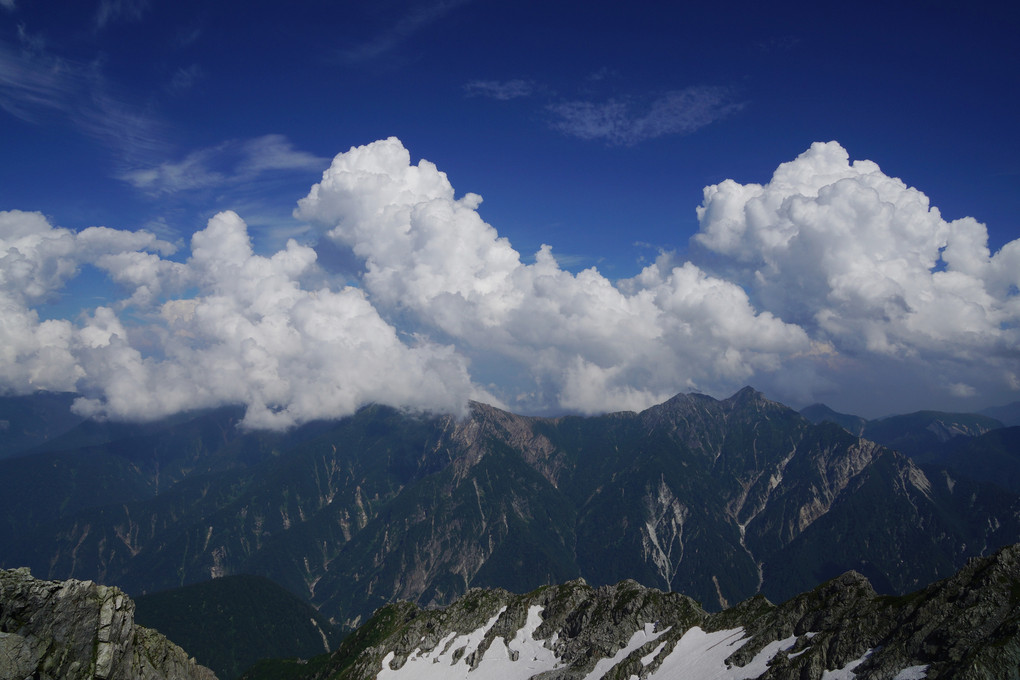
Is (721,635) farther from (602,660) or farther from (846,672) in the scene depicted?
(846,672)

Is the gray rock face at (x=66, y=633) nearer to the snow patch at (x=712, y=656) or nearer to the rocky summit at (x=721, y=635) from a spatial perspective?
the rocky summit at (x=721, y=635)

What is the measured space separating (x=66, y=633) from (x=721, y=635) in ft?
401

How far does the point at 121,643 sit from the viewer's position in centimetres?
8612

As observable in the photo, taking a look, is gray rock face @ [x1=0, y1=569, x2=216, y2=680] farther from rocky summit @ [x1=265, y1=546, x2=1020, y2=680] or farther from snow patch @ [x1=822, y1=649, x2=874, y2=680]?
snow patch @ [x1=822, y1=649, x2=874, y2=680]

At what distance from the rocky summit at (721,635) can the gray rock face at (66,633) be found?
90288mm

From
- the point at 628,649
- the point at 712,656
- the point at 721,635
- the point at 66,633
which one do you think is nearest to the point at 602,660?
the point at 628,649

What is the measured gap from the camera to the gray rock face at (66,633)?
244 feet

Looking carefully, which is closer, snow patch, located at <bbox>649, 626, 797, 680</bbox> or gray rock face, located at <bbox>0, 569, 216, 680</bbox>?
gray rock face, located at <bbox>0, 569, 216, 680</bbox>

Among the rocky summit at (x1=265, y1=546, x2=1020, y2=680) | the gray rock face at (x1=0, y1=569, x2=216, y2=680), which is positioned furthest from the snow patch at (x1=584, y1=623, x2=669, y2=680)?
the gray rock face at (x1=0, y1=569, x2=216, y2=680)

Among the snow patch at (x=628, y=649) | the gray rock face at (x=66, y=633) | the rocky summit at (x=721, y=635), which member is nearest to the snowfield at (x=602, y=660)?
the snow patch at (x=628, y=649)

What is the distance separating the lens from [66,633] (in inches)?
3115

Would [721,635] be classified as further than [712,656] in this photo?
Yes

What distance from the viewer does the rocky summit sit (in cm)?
7569

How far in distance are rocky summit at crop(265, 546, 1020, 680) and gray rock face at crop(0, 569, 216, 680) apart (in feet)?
296
